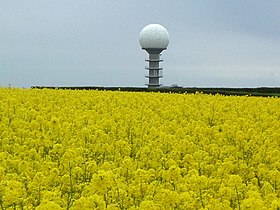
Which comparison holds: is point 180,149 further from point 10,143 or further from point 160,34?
point 160,34

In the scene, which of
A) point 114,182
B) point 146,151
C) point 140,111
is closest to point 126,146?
point 146,151

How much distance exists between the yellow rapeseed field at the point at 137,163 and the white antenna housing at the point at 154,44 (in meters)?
46.9

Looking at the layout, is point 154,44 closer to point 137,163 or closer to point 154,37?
point 154,37

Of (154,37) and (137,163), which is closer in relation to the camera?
(137,163)

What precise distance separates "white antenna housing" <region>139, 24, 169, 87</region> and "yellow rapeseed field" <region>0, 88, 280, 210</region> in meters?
46.9

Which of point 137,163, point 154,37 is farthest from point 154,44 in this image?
point 137,163

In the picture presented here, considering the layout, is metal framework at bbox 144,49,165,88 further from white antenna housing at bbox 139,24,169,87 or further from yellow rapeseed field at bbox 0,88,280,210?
yellow rapeseed field at bbox 0,88,280,210

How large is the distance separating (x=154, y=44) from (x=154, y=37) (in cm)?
77

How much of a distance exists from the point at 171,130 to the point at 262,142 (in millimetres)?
2314

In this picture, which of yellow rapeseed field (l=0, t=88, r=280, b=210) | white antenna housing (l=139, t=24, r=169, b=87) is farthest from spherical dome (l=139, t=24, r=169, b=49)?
yellow rapeseed field (l=0, t=88, r=280, b=210)

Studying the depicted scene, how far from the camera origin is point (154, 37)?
206 ft

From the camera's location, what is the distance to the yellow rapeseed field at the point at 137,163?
5723mm

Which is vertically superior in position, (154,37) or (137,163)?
(154,37)

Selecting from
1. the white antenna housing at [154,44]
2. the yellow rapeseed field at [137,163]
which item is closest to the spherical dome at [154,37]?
the white antenna housing at [154,44]
